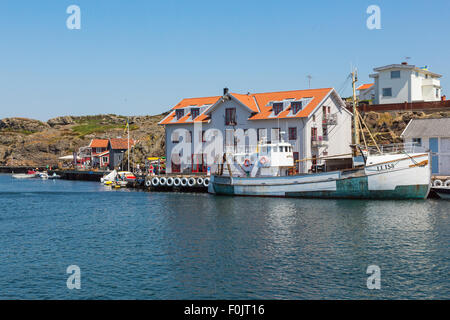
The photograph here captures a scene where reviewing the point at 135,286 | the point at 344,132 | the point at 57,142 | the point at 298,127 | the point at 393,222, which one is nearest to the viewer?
the point at 135,286

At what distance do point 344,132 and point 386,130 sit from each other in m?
7.51

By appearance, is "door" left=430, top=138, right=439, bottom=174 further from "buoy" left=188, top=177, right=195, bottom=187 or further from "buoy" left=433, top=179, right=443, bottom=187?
"buoy" left=188, top=177, right=195, bottom=187

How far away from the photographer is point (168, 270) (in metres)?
22.0

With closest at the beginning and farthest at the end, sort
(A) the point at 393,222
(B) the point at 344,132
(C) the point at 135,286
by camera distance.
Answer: (C) the point at 135,286 < (A) the point at 393,222 < (B) the point at 344,132

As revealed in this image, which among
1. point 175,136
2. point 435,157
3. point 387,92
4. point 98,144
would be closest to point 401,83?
point 387,92

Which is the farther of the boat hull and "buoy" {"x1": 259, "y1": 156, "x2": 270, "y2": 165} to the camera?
"buoy" {"x1": 259, "y1": 156, "x2": 270, "y2": 165}

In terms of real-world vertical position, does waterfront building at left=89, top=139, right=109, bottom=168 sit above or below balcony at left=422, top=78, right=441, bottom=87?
below

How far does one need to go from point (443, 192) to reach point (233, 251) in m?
27.9

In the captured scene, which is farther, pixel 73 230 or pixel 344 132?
pixel 344 132

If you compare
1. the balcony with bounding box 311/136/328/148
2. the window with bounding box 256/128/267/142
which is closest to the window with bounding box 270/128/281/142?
the window with bounding box 256/128/267/142

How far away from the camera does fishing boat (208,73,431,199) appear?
4316 centimetres

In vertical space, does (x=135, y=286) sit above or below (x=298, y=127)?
below
